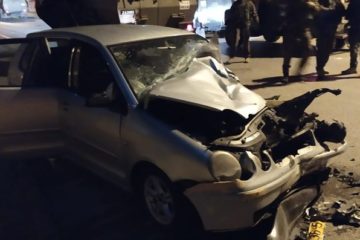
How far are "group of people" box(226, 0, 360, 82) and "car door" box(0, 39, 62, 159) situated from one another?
2.64 meters

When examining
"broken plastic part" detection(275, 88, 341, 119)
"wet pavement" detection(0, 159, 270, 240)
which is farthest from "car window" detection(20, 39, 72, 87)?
"broken plastic part" detection(275, 88, 341, 119)

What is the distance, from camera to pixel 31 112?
5.15 metres

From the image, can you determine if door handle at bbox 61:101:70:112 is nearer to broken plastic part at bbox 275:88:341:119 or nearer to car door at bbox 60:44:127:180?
car door at bbox 60:44:127:180

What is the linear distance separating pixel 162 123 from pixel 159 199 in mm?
619

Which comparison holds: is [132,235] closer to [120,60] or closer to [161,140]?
[161,140]

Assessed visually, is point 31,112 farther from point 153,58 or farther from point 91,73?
point 153,58

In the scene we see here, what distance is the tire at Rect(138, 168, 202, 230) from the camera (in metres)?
3.78

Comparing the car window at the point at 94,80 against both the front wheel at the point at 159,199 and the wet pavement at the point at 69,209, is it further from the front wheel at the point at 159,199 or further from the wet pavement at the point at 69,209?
the wet pavement at the point at 69,209

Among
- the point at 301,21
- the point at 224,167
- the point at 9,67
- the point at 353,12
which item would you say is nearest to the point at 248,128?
the point at 224,167

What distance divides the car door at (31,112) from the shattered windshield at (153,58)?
1.00 meters

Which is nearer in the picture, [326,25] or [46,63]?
[46,63]

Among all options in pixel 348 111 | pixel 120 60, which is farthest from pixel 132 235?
pixel 348 111

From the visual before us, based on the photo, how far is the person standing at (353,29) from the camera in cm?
827

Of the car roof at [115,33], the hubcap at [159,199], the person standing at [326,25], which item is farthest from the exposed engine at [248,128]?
the person standing at [326,25]
